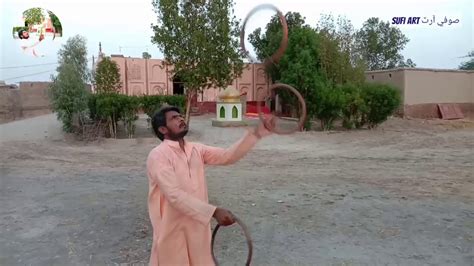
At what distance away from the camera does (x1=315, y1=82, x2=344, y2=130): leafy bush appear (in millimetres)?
19438

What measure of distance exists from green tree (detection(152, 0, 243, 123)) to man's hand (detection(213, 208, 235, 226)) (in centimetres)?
1195

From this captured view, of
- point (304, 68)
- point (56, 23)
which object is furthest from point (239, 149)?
point (56, 23)

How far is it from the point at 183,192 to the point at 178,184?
0.27ft

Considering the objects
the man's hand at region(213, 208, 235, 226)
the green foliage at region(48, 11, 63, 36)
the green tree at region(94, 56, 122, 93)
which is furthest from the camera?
the green tree at region(94, 56, 122, 93)

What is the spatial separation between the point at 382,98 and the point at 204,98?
13388 millimetres

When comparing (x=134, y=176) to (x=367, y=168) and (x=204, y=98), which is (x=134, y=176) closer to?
(x=367, y=168)

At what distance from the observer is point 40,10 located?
2362cm

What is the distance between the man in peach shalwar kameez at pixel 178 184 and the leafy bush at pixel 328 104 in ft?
56.3

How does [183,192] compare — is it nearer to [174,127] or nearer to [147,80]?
[174,127]

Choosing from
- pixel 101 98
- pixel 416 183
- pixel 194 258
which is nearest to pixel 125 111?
pixel 101 98

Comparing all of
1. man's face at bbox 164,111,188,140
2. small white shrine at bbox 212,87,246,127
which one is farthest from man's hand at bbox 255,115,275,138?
small white shrine at bbox 212,87,246,127

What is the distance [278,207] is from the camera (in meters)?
6.37

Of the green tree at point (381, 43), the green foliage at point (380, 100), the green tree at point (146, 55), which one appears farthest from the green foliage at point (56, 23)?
the green tree at point (381, 43)

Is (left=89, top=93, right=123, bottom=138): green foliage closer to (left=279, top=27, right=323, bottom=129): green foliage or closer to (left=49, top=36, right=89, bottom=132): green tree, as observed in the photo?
(left=49, top=36, right=89, bottom=132): green tree
